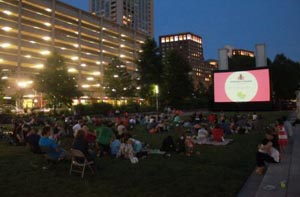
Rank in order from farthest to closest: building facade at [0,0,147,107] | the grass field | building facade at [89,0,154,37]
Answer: building facade at [89,0,154,37]
building facade at [0,0,147,107]
the grass field

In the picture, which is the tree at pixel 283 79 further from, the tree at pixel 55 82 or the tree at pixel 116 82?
the tree at pixel 55 82

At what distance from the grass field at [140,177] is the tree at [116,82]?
4081 cm

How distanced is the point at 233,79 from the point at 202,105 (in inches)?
1411

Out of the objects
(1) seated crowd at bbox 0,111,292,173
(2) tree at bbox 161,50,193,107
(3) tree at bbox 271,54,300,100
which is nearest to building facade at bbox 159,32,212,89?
(3) tree at bbox 271,54,300,100

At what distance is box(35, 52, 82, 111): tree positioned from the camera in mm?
41469

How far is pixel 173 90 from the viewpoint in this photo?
5494 cm

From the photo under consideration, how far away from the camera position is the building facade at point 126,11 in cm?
13975

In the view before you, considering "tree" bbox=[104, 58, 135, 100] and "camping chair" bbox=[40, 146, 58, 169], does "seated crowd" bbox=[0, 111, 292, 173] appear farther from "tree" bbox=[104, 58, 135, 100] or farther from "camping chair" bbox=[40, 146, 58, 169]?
"tree" bbox=[104, 58, 135, 100]

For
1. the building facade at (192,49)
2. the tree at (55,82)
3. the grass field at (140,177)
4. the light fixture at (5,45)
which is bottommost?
the grass field at (140,177)

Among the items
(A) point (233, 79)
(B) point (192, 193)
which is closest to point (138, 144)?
(B) point (192, 193)

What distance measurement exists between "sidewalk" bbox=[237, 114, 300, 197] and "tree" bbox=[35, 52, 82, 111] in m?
36.6

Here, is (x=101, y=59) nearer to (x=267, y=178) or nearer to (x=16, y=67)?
(x=16, y=67)

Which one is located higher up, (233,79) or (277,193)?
(233,79)

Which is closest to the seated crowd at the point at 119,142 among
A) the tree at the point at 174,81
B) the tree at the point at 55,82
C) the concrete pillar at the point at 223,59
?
the concrete pillar at the point at 223,59
